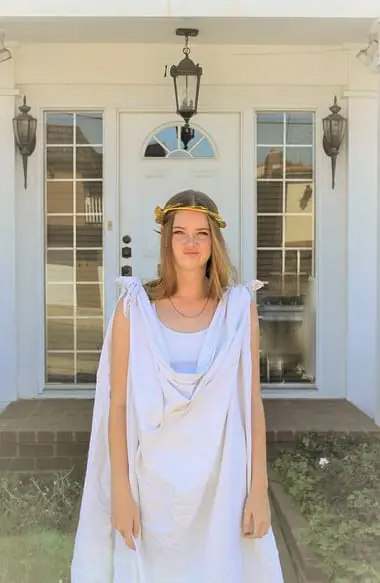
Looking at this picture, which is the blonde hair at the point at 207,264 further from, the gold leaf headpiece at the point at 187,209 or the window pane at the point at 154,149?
the window pane at the point at 154,149

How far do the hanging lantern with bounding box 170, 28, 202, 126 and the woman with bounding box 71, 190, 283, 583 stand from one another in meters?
2.85

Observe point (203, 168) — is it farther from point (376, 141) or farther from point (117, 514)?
point (117, 514)

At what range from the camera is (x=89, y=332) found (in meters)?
5.27

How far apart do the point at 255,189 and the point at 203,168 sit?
42 centimetres

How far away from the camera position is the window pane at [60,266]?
5.20m

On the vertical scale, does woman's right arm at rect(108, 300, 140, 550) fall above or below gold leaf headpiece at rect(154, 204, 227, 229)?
below

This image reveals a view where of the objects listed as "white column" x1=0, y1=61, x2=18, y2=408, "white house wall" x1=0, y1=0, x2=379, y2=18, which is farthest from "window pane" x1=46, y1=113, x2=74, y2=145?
"white house wall" x1=0, y1=0, x2=379, y2=18

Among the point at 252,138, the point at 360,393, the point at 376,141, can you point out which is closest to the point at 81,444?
the point at 360,393

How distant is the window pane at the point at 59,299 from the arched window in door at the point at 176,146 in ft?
3.87

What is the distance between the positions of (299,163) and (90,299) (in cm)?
190

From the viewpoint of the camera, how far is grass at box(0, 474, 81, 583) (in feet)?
9.87

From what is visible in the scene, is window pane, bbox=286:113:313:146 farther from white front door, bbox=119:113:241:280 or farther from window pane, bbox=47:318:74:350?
window pane, bbox=47:318:74:350

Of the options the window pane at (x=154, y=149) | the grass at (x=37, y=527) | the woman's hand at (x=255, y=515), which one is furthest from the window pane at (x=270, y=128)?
the woman's hand at (x=255, y=515)

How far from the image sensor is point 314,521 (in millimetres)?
3133
